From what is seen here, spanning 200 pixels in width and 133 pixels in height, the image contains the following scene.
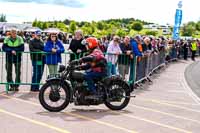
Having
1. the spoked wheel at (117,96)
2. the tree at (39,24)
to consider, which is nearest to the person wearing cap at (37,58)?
the spoked wheel at (117,96)

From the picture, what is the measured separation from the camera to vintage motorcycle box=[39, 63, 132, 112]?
1003cm

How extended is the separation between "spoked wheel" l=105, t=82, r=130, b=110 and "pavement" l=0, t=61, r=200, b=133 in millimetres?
169

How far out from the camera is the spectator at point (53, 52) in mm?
Result: 12641

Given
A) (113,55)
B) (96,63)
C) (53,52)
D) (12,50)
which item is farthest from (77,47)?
(96,63)

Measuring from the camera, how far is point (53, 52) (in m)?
12.6

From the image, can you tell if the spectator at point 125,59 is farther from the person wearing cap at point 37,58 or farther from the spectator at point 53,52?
the person wearing cap at point 37,58

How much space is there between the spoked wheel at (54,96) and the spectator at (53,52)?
104 inches

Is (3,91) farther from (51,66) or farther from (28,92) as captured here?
(51,66)

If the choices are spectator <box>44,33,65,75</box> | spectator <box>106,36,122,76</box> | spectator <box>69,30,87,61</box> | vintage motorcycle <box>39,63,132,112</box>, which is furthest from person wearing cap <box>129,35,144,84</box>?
vintage motorcycle <box>39,63,132,112</box>

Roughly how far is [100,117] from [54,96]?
114 centimetres

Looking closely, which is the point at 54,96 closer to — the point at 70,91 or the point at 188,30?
the point at 70,91

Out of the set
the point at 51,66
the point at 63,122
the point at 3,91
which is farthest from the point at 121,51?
the point at 63,122

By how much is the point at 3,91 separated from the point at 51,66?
1.46m

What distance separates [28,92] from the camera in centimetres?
1270
